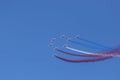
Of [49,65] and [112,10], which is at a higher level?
[112,10]

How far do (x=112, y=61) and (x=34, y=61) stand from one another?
1.62ft

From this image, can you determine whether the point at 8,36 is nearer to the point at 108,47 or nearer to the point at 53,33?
the point at 53,33

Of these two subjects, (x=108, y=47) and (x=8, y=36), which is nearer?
(x=108, y=47)

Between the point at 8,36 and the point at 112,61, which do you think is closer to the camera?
the point at 112,61

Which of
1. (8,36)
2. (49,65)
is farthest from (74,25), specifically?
(8,36)

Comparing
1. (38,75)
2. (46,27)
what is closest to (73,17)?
(46,27)

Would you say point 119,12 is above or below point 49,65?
above

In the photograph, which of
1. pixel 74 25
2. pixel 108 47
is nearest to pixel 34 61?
pixel 74 25

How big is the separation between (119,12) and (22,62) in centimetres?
69

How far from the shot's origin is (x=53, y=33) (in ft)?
6.18

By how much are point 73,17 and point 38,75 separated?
431 millimetres

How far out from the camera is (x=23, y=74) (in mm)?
1919

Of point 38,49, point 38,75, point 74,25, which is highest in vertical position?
point 74,25

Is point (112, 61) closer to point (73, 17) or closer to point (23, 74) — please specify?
point (73, 17)
